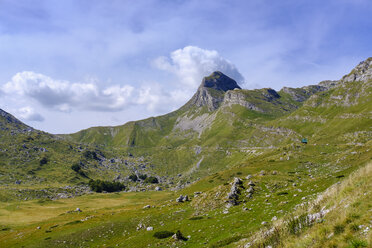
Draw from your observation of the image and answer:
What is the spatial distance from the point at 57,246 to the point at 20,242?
21.7 m

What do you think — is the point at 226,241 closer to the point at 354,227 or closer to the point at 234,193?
the point at 354,227

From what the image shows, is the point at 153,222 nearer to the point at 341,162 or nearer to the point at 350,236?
the point at 350,236

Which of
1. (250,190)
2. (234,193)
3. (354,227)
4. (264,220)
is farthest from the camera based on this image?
(250,190)

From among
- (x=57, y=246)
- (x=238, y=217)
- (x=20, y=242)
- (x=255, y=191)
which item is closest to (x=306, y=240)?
(x=238, y=217)

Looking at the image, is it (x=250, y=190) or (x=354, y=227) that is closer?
(x=354, y=227)

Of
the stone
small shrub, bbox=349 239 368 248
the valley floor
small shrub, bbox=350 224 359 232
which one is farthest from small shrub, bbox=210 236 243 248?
the stone

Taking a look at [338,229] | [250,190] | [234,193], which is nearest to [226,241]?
[338,229]

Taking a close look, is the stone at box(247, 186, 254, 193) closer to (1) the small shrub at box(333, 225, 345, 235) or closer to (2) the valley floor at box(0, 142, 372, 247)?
(2) the valley floor at box(0, 142, 372, 247)

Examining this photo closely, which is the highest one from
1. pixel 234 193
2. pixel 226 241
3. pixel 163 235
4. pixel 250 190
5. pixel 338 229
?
pixel 338 229

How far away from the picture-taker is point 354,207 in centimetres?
1255

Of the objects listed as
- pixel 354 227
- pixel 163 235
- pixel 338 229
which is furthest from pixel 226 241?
pixel 163 235

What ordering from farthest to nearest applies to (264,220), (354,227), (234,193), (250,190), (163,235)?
(250,190) → (234,193) → (163,235) → (264,220) → (354,227)

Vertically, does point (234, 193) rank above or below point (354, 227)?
below

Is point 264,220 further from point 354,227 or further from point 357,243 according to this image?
point 357,243
